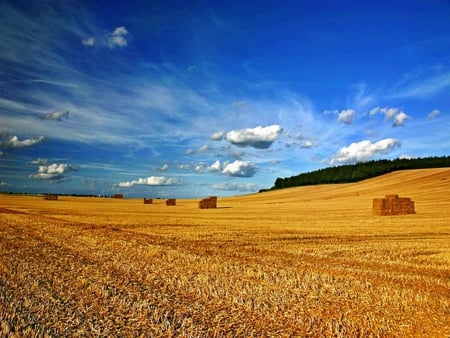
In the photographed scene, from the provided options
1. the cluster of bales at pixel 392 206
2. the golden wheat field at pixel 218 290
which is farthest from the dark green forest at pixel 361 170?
the golden wheat field at pixel 218 290

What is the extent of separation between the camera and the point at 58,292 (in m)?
5.34

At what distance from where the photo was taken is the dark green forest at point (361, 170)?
78500 mm

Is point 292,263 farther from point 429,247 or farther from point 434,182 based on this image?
point 434,182

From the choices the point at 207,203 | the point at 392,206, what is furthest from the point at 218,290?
the point at 207,203

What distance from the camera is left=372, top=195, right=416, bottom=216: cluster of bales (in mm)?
28938

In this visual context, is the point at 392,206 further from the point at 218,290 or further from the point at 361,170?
the point at 361,170

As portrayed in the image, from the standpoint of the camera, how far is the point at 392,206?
96.1 ft

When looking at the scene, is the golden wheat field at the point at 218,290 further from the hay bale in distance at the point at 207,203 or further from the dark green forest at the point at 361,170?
the dark green forest at the point at 361,170

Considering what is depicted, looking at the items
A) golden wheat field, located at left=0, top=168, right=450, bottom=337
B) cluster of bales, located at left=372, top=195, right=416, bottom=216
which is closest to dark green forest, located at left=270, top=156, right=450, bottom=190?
cluster of bales, located at left=372, top=195, right=416, bottom=216

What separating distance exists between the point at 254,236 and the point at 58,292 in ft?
29.3

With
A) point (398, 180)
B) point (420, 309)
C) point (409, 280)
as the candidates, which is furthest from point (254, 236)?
point (398, 180)

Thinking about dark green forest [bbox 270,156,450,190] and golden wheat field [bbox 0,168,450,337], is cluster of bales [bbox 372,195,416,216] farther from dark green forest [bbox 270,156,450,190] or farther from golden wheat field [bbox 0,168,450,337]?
dark green forest [bbox 270,156,450,190]

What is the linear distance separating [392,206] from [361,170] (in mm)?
59900

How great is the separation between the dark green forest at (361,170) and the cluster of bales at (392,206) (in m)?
51.6
